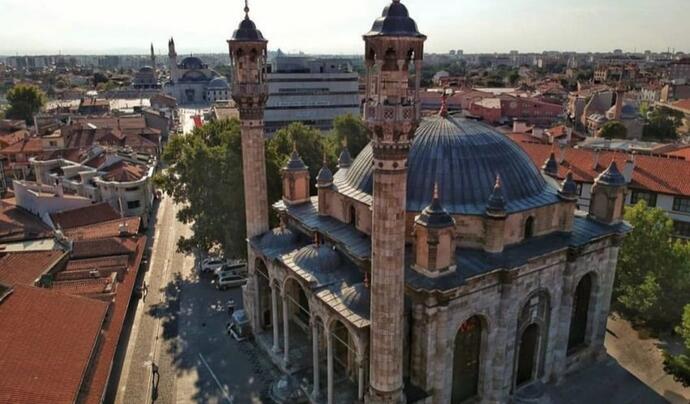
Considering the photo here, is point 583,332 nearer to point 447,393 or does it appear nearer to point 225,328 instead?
point 447,393

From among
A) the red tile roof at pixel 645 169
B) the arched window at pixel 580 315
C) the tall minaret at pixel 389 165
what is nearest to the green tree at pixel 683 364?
the arched window at pixel 580 315

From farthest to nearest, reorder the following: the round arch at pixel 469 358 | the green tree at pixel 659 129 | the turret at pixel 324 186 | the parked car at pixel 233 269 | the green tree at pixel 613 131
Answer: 1. the green tree at pixel 659 129
2. the green tree at pixel 613 131
3. the parked car at pixel 233 269
4. the turret at pixel 324 186
5. the round arch at pixel 469 358

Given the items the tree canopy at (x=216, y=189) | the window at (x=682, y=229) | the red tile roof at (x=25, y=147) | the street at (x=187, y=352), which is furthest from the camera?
the red tile roof at (x=25, y=147)

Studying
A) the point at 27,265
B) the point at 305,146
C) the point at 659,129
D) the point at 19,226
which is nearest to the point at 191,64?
the point at 659,129

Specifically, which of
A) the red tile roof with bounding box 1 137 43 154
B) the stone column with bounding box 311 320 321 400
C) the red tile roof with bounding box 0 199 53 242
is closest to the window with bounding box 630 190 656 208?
the stone column with bounding box 311 320 321 400

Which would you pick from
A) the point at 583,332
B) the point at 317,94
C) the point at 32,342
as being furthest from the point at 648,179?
the point at 317,94

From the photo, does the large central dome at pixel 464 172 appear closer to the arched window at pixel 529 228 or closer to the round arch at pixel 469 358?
the arched window at pixel 529 228

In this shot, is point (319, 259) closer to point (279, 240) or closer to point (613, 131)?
point (279, 240)
